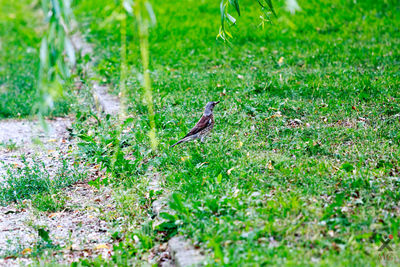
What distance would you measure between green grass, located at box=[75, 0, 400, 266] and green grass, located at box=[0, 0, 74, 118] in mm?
1322

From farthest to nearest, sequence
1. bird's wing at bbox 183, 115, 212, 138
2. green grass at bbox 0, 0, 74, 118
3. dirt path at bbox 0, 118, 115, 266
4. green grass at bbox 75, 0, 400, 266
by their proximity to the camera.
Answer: green grass at bbox 0, 0, 74, 118 → bird's wing at bbox 183, 115, 212, 138 → dirt path at bbox 0, 118, 115, 266 → green grass at bbox 75, 0, 400, 266

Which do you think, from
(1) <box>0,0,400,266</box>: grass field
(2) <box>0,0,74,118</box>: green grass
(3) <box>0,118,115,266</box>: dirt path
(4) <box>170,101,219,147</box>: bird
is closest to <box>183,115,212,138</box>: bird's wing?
(4) <box>170,101,219,147</box>: bird

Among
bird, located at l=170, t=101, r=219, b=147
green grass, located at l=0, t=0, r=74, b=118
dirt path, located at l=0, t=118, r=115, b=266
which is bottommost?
dirt path, located at l=0, t=118, r=115, b=266

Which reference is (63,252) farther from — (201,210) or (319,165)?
(319,165)

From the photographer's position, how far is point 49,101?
3.29 meters

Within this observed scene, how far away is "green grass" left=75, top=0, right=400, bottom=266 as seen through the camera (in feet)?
12.6

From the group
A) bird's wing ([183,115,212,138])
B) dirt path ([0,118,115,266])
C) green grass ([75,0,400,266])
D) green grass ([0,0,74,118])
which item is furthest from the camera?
green grass ([0,0,74,118])

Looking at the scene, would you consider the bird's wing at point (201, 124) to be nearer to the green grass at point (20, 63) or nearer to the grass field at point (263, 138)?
the grass field at point (263, 138)

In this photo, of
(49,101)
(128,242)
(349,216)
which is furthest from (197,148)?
(49,101)

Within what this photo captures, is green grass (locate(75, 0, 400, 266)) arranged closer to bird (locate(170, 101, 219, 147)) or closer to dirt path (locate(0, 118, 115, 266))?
bird (locate(170, 101, 219, 147))

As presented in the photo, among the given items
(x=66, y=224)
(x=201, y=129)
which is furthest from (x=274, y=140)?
(x=66, y=224)

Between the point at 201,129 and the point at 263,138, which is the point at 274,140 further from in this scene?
the point at 201,129

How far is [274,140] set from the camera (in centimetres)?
582

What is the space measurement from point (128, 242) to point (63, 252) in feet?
2.15
